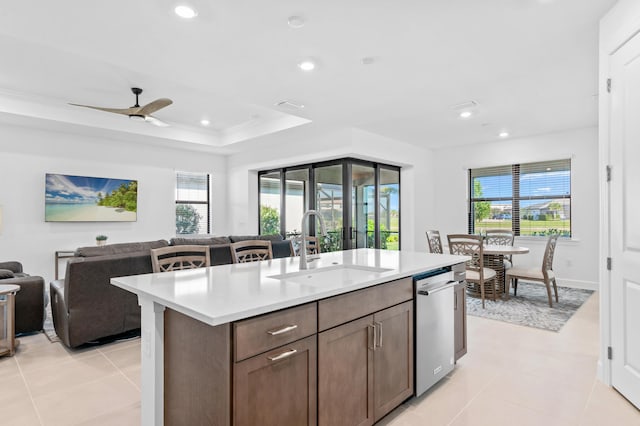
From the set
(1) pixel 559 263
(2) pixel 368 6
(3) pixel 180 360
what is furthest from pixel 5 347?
(1) pixel 559 263

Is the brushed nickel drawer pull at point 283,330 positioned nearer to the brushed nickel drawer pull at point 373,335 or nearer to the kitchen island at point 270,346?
the kitchen island at point 270,346

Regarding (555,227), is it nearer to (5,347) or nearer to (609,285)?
(609,285)

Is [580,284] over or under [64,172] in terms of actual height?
under

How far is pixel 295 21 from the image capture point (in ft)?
8.50

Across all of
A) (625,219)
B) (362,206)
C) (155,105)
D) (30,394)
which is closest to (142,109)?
(155,105)

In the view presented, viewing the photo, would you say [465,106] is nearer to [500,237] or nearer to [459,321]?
[500,237]

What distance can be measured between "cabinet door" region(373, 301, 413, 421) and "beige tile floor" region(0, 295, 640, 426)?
6.5 inches

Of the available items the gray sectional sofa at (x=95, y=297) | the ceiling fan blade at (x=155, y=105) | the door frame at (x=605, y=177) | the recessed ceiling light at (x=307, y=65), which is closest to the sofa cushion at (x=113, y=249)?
the gray sectional sofa at (x=95, y=297)

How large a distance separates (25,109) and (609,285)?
6.81m

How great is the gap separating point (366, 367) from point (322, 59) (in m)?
2.59

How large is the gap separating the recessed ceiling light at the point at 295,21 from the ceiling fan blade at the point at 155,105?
2057 millimetres

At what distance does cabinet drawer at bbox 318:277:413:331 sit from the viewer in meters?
1.67

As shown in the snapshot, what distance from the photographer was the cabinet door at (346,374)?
1650 millimetres

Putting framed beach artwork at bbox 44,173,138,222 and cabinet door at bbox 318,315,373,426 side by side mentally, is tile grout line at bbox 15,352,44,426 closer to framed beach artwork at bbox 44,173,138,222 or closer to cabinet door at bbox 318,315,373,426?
cabinet door at bbox 318,315,373,426
